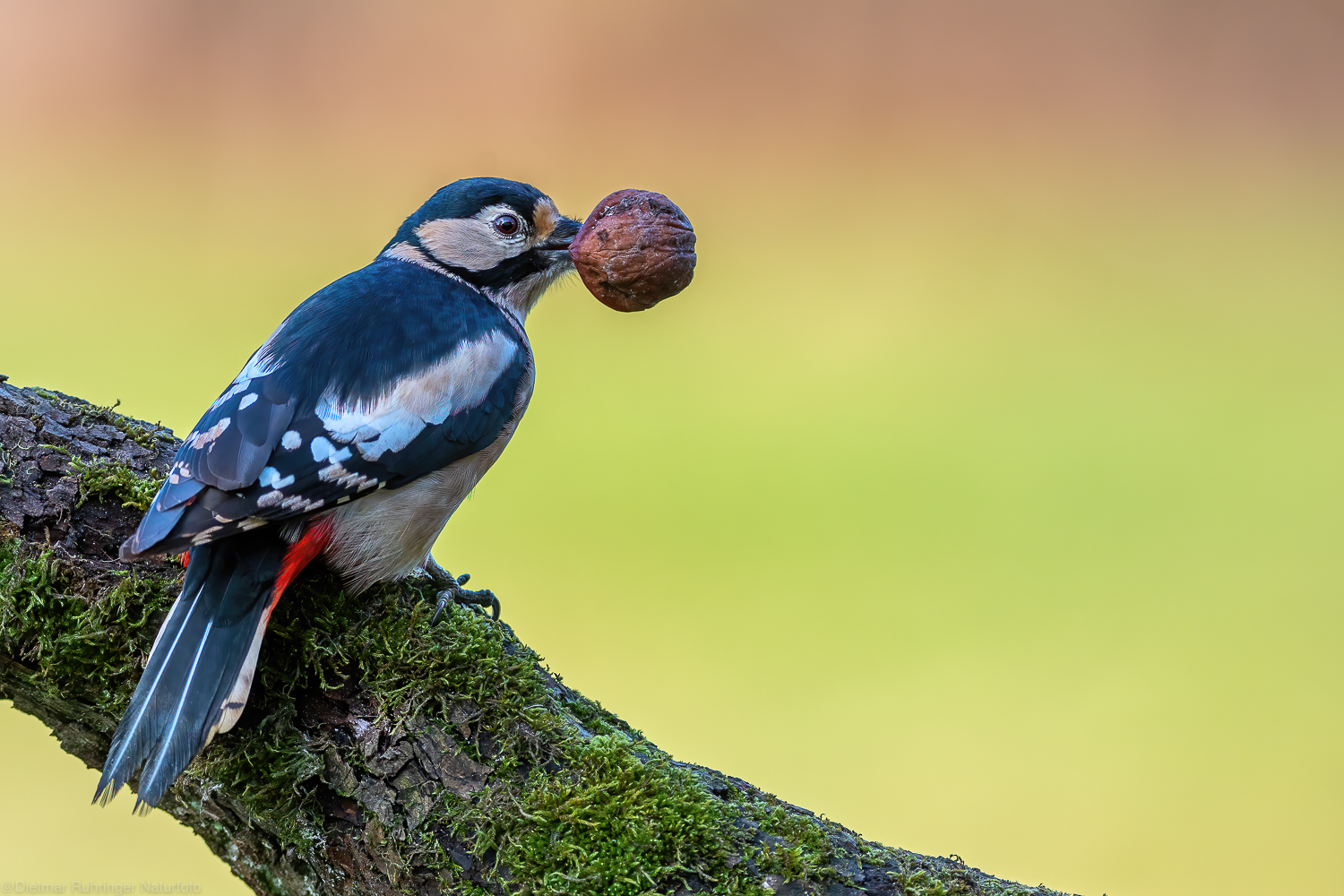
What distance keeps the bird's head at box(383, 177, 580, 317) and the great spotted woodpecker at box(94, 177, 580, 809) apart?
0.09 m

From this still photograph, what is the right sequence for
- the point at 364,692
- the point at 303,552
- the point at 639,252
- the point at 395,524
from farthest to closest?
the point at 639,252, the point at 395,524, the point at 303,552, the point at 364,692

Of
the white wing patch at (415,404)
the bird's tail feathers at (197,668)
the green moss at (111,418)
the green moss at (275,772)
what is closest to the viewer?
the bird's tail feathers at (197,668)

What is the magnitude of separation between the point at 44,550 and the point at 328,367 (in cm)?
75

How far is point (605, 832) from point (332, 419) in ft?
3.72

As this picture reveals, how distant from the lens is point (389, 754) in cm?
213

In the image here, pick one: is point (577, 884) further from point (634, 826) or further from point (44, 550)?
point (44, 550)

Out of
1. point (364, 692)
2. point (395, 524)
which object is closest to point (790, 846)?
point (364, 692)

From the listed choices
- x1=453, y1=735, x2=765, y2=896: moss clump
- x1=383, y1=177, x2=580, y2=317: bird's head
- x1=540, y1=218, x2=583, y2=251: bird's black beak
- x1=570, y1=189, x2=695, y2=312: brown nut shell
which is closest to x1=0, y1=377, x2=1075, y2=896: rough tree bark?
x1=453, y1=735, x2=765, y2=896: moss clump

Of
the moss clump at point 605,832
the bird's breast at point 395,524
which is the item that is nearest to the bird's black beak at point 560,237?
→ the bird's breast at point 395,524

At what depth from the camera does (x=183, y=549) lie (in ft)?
6.73

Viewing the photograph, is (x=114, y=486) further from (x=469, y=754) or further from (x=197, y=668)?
(x=469, y=754)

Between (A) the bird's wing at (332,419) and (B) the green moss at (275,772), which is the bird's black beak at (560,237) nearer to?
(A) the bird's wing at (332,419)

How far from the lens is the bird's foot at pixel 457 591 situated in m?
2.72

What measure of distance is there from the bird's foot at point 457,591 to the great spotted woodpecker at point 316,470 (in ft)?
0.05
